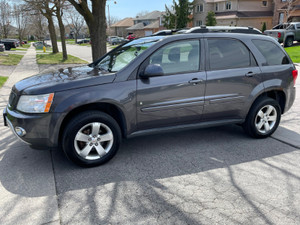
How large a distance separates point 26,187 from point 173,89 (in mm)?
2256

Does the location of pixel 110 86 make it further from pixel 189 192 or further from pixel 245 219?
pixel 245 219

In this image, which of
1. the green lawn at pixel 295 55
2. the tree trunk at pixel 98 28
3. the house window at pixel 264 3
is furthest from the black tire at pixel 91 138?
the house window at pixel 264 3

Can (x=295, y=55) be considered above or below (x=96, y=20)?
below

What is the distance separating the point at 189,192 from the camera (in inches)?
121

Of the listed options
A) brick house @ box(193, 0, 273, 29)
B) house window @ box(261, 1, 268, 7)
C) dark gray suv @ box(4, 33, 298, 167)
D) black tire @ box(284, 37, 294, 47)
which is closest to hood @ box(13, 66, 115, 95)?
dark gray suv @ box(4, 33, 298, 167)

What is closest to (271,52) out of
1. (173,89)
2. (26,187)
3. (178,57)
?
(178,57)

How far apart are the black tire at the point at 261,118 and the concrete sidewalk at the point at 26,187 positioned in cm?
322

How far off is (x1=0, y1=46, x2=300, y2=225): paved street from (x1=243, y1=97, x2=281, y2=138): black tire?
0.70ft

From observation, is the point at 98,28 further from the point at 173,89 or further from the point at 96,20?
the point at 173,89

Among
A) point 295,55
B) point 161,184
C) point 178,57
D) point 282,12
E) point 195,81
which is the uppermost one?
point 282,12

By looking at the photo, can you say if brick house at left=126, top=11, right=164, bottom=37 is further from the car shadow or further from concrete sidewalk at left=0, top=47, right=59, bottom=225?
concrete sidewalk at left=0, top=47, right=59, bottom=225

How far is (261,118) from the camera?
4645mm

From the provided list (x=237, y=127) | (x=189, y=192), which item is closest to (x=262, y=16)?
(x=237, y=127)

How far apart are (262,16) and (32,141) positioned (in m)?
47.1
